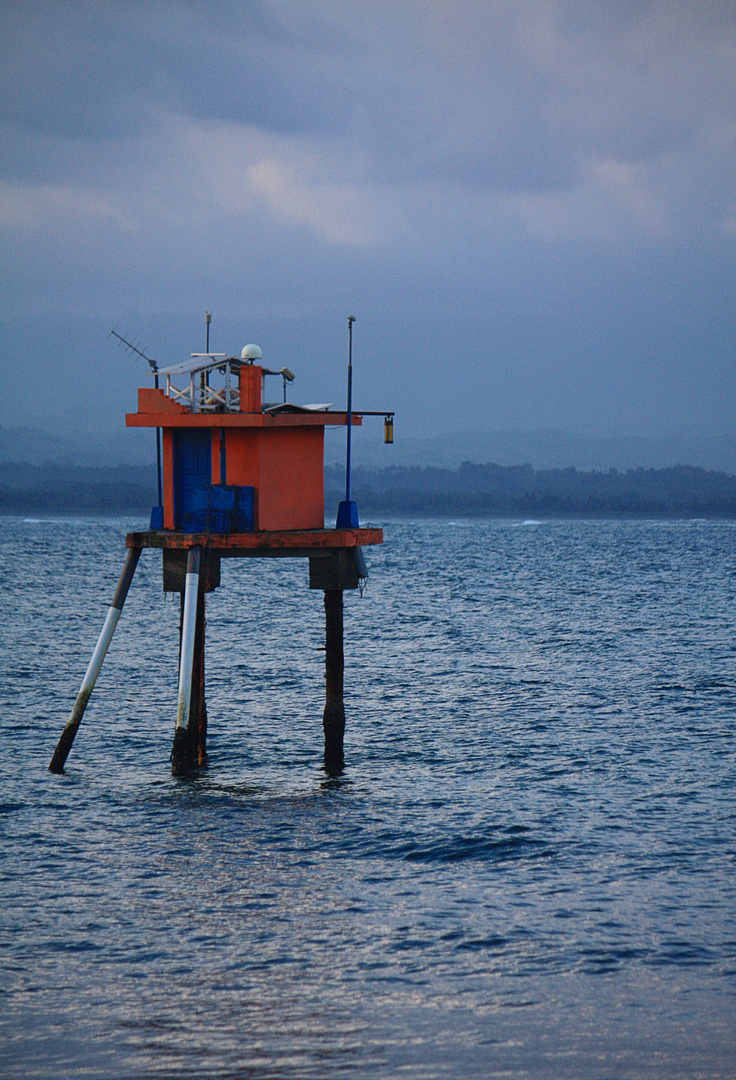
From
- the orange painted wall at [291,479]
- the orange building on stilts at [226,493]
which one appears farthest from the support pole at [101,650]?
the orange painted wall at [291,479]

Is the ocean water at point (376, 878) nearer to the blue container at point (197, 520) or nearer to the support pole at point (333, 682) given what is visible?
the support pole at point (333, 682)

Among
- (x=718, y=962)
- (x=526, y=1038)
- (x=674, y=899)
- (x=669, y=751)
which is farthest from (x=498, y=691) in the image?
(x=526, y=1038)

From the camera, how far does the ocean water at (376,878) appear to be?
12.9 metres

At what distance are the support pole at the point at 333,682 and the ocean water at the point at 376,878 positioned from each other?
2.10 ft

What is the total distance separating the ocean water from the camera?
42.3ft

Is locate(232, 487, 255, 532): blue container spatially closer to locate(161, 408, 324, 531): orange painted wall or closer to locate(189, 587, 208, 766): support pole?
locate(161, 408, 324, 531): orange painted wall

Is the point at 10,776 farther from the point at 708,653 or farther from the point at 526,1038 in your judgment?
the point at 708,653

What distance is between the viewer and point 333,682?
79.7ft

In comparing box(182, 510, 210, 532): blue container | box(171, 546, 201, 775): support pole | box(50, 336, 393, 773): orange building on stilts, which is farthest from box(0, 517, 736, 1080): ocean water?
box(182, 510, 210, 532): blue container

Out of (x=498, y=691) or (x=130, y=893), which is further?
(x=498, y=691)

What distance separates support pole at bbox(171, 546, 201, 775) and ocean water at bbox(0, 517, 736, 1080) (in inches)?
39.4

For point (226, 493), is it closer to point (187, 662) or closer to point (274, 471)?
point (274, 471)

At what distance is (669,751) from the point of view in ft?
92.6

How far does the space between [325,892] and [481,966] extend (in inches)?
139
